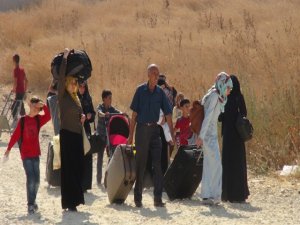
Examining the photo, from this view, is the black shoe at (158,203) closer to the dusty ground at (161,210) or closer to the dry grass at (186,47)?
the dusty ground at (161,210)

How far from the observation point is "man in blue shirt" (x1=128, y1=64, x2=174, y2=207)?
9656 millimetres

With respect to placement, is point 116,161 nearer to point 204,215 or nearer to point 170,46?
point 204,215

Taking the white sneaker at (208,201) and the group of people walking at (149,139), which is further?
the white sneaker at (208,201)

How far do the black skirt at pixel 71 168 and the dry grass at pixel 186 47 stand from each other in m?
Result: 3.94

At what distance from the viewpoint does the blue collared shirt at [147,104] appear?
380 inches

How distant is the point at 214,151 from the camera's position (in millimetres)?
9852

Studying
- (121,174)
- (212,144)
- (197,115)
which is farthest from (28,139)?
(212,144)

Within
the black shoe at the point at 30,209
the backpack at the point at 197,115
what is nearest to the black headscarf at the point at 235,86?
the backpack at the point at 197,115

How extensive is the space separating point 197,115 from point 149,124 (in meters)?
0.67

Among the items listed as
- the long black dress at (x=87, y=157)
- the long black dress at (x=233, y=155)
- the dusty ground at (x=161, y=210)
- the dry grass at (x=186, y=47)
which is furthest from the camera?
the dry grass at (x=186, y=47)

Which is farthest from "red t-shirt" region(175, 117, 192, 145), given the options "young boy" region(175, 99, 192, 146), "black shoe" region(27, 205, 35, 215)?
"black shoe" region(27, 205, 35, 215)

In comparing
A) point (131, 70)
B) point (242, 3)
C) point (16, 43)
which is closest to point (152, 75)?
point (131, 70)

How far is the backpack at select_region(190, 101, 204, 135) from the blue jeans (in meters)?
2.10

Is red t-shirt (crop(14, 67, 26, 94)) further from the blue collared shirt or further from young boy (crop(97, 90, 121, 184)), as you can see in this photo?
the blue collared shirt
